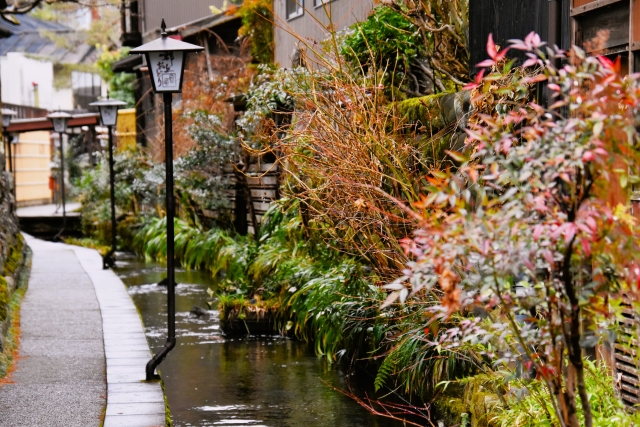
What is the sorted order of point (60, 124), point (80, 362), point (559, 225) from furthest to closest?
1. point (60, 124)
2. point (80, 362)
3. point (559, 225)

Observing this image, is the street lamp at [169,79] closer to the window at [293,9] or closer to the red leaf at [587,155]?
the red leaf at [587,155]

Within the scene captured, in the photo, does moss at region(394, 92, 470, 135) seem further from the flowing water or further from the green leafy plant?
the green leafy plant

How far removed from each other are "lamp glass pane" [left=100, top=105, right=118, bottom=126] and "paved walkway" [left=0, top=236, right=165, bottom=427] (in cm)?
450

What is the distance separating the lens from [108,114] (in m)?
19.3

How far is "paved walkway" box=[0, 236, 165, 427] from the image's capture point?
24.8 ft

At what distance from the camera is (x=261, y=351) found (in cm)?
1137

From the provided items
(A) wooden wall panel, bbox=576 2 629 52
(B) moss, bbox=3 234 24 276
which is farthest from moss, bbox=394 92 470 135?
(B) moss, bbox=3 234 24 276

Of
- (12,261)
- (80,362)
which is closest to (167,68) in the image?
(80,362)

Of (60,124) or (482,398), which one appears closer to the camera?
(482,398)

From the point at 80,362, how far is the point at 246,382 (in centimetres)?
170

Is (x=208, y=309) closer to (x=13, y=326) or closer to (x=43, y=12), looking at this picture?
(x=13, y=326)

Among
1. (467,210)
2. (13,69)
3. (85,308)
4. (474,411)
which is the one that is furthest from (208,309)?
(13,69)

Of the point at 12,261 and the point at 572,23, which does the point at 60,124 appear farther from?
the point at 572,23

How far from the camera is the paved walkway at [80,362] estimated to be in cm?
755
